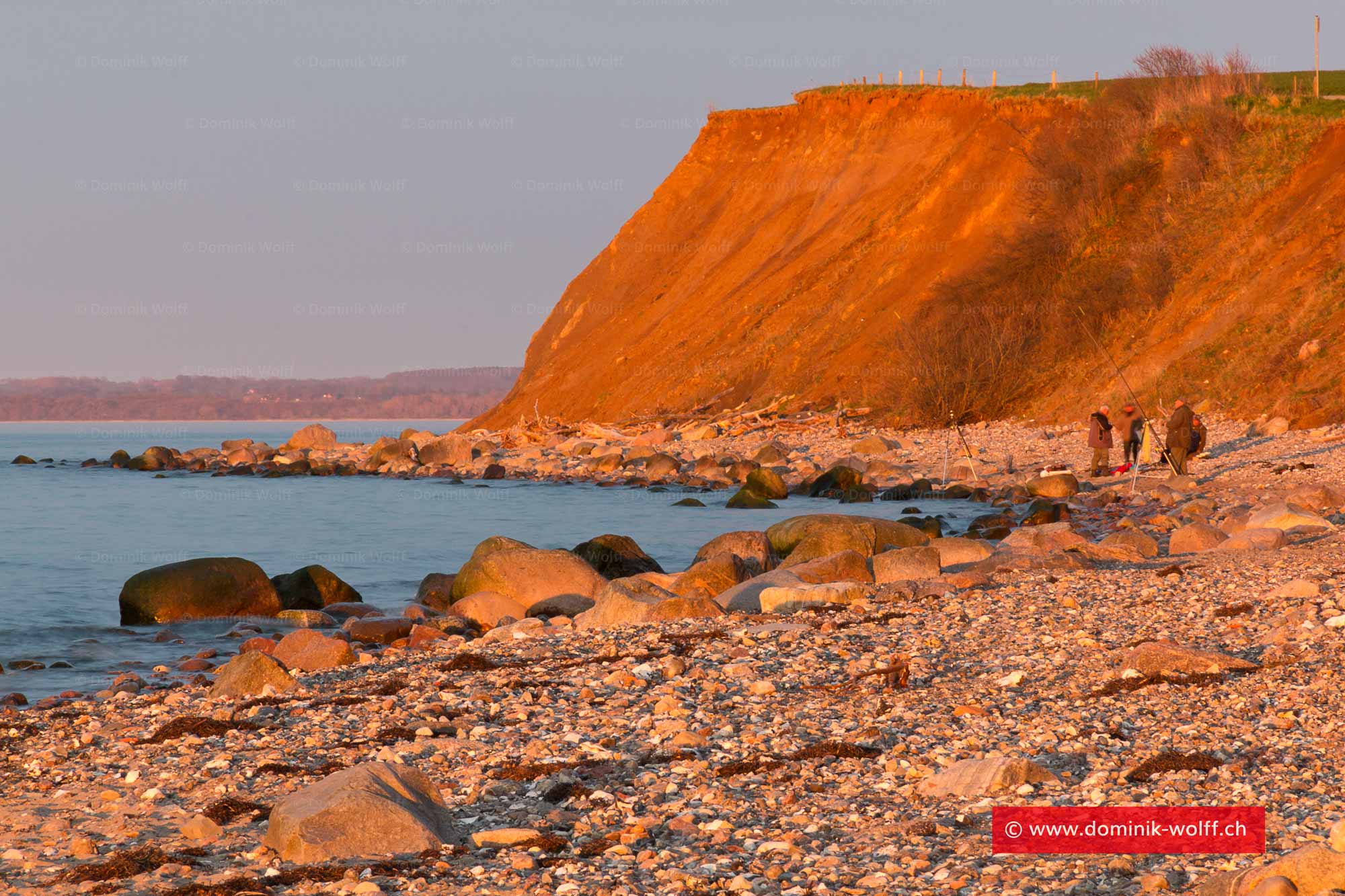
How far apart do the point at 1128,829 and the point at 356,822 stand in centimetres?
321

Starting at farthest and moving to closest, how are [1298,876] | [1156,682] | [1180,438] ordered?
[1180,438] → [1156,682] → [1298,876]

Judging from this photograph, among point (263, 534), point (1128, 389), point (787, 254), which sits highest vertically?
point (787, 254)

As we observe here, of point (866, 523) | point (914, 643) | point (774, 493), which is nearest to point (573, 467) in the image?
point (774, 493)

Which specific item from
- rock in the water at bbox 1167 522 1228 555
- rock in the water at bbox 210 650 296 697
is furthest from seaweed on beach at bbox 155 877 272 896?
rock in the water at bbox 1167 522 1228 555

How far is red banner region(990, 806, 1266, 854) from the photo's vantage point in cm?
466

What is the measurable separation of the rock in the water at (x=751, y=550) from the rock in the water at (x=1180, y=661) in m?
7.84

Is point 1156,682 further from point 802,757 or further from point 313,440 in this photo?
point 313,440

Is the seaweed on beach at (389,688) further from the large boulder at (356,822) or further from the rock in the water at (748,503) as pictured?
the rock in the water at (748,503)

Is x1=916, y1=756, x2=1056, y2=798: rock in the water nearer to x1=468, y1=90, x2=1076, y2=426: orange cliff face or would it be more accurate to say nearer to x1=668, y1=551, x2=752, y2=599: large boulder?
x1=668, y1=551, x2=752, y2=599: large boulder

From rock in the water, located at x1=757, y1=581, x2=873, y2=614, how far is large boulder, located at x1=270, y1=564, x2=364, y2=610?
6081 mm

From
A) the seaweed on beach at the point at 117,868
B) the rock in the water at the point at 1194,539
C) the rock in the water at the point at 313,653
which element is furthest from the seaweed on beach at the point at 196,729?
the rock in the water at the point at 1194,539

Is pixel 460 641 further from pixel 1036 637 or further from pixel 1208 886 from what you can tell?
pixel 1208 886

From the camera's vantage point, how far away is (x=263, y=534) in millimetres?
28453

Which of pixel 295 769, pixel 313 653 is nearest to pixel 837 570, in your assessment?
pixel 313 653
